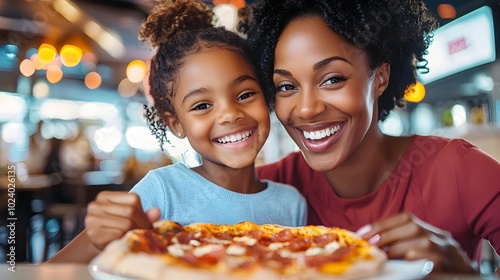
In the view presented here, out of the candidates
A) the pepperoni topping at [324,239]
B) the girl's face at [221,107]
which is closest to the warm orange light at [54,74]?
the girl's face at [221,107]

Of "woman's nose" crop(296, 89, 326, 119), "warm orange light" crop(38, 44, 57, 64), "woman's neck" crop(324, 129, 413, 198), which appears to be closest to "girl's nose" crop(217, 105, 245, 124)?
"woman's nose" crop(296, 89, 326, 119)

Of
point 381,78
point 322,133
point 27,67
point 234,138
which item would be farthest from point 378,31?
point 27,67

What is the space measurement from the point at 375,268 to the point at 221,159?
36cm

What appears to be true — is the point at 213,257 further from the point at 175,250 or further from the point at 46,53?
the point at 46,53

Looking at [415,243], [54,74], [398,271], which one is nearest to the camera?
[398,271]

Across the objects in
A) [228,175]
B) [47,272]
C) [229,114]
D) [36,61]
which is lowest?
[47,272]

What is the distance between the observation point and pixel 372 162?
897 mm

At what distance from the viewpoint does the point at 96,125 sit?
2.97 feet

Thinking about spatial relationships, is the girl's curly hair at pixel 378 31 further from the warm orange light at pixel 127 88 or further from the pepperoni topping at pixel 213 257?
the pepperoni topping at pixel 213 257

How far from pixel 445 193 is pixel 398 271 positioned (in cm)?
29

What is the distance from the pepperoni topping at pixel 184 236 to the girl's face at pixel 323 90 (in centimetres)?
25

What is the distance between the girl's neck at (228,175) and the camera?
890mm

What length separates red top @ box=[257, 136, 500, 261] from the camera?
0.83m

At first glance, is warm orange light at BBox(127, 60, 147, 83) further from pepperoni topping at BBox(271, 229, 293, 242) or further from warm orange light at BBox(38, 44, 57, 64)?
pepperoni topping at BBox(271, 229, 293, 242)
